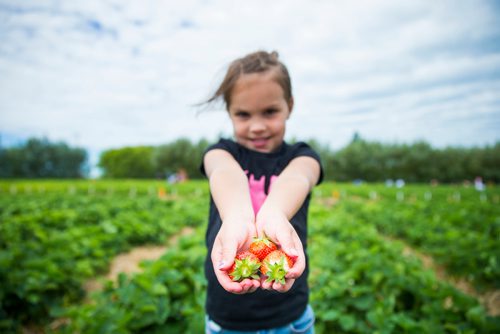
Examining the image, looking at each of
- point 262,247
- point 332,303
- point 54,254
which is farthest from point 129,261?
point 262,247

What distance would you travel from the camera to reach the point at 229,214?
1.10 m

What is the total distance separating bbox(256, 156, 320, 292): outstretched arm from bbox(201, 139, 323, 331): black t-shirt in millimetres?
115

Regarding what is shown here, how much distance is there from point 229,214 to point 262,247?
8.0 inches

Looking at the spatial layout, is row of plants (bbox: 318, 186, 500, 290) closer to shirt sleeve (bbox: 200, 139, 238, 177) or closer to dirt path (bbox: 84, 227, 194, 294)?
shirt sleeve (bbox: 200, 139, 238, 177)

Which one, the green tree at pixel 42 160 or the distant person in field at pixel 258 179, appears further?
the green tree at pixel 42 160

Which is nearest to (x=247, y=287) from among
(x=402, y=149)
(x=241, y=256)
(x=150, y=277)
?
(x=241, y=256)

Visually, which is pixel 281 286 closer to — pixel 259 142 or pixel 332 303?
pixel 259 142

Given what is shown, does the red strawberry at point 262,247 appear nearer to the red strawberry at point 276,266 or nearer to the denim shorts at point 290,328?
the red strawberry at point 276,266

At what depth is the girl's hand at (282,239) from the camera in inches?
33.5

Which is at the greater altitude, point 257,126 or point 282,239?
point 257,126

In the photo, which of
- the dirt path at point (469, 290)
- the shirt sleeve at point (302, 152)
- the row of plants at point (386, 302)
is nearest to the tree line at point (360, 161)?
the dirt path at point (469, 290)

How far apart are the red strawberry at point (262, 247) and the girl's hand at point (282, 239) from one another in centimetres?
2

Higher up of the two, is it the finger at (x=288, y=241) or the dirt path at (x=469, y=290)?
the finger at (x=288, y=241)

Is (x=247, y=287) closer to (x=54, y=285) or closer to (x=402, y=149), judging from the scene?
(x=54, y=285)
